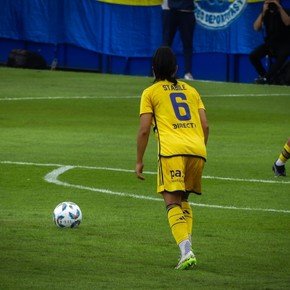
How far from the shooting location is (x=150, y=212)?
14.8m

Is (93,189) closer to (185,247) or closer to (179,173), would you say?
(179,173)

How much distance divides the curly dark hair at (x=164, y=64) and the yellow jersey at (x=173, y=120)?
0.06 metres

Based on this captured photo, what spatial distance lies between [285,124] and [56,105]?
468 cm

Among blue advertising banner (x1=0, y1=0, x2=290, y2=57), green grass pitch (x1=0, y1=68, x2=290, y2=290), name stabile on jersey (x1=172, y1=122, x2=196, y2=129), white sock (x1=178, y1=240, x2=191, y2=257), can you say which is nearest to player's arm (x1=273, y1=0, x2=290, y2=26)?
blue advertising banner (x1=0, y1=0, x2=290, y2=57)

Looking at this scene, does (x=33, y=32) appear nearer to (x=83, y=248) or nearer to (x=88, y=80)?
(x=88, y=80)

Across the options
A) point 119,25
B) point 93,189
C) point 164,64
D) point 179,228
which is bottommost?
point 119,25

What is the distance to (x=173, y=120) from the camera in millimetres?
11555

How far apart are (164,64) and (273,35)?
62.2ft

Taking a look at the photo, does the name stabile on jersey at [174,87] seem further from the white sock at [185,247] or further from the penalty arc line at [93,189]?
the penalty arc line at [93,189]

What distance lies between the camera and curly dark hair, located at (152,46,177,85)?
11391 mm

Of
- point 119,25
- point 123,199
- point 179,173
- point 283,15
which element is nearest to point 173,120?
point 179,173

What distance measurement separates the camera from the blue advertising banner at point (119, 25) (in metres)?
31.8

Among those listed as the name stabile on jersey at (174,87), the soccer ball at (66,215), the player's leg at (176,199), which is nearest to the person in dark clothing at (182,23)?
the soccer ball at (66,215)

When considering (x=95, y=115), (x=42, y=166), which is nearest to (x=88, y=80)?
(x=95, y=115)
